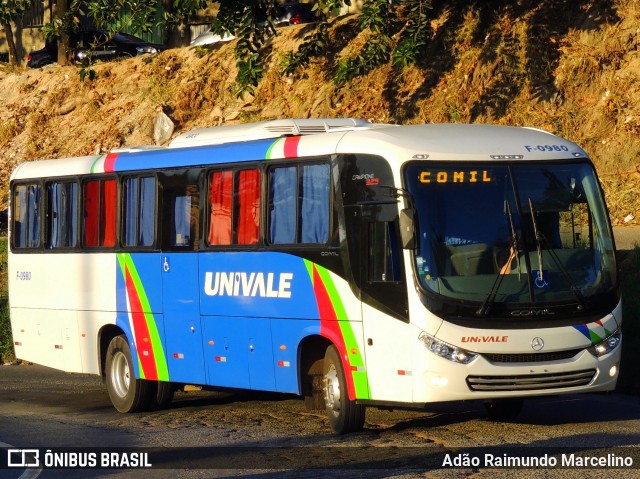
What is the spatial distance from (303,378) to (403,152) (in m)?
2.53

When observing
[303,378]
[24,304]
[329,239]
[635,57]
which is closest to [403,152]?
[329,239]

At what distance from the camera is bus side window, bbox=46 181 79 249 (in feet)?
55.2

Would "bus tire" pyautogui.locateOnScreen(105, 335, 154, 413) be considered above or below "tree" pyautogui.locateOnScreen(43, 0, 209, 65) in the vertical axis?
below

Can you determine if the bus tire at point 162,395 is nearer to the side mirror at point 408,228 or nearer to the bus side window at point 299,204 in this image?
the bus side window at point 299,204

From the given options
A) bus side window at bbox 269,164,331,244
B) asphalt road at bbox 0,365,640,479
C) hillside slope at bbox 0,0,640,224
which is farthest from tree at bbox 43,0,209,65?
bus side window at bbox 269,164,331,244

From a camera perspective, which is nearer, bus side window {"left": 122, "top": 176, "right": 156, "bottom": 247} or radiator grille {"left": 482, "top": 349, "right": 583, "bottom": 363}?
radiator grille {"left": 482, "top": 349, "right": 583, "bottom": 363}

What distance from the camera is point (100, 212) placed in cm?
1633

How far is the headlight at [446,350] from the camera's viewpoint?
1152cm

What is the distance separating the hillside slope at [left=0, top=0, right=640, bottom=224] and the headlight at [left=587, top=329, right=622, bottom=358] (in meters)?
10.2

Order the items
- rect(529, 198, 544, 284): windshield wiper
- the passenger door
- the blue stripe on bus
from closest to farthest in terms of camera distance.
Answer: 1. rect(529, 198, 544, 284): windshield wiper
2. the blue stripe on bus
3. the passenger door

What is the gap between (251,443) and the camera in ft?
39.8

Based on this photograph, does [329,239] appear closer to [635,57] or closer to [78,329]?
[78,329]

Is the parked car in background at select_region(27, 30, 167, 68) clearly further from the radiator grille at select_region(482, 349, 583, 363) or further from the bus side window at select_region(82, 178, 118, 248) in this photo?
the radiator grille at select_region(482, 349, 583, 363)

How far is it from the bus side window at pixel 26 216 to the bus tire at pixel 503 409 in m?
6.96
